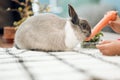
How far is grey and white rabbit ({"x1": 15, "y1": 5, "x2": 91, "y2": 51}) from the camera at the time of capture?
4.22 feet

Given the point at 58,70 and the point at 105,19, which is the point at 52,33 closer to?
the point at 105,19

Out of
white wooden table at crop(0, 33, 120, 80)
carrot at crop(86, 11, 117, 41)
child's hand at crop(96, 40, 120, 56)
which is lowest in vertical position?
white wooden table at crop(0, 33, 120, 80)

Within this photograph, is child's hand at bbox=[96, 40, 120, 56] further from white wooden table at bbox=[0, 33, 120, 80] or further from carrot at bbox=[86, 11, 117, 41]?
carrot at bbox=[86, 11, 117, 41]

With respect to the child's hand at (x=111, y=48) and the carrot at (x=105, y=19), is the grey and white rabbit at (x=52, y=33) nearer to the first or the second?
the carrot at (x=105, y=19)

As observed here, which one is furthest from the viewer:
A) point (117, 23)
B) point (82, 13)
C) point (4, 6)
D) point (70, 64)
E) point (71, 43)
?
point (4, 6)

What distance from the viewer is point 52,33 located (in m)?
1.29

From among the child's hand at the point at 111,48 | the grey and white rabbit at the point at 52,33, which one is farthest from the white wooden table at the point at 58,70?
the grey and white rabbit at the point at 52,33

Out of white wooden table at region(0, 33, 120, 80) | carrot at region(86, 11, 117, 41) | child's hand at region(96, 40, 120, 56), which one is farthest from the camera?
carrot at region(86, 11, 117, 41)

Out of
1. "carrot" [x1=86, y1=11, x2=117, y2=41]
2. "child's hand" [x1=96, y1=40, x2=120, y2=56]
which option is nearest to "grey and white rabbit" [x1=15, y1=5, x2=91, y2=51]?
"carrot" [x1=86, y1=11, x2=117, y2=41]

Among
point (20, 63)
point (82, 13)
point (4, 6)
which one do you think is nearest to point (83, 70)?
point (20, 63)

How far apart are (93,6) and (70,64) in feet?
3.16

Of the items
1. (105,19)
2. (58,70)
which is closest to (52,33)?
(105,19)

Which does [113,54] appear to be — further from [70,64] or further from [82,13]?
[82,13]

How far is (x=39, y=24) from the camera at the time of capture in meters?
1.34
